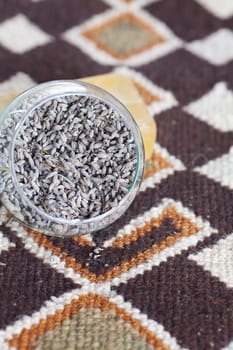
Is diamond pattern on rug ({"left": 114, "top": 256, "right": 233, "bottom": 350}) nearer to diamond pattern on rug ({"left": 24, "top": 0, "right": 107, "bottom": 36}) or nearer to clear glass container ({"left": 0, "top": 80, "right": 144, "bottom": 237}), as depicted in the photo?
clear glass container ({"left": 0, "top": 80, "right": 144, "bottom": 237})

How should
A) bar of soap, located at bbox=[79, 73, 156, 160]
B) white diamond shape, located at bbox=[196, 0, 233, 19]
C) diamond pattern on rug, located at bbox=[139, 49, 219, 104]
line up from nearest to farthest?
bar of soap, located at bbox=[79, 73, 156, 160]
diamond pattern on rug, located at bbox=[139, 49, 219, 104]
white diamond shape, located at bbox=[196, 0, 233, 19]

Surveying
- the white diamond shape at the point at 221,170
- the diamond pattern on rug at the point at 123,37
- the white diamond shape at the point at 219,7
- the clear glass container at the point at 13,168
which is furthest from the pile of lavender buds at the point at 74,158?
the white diamond shape at the point at 219,7

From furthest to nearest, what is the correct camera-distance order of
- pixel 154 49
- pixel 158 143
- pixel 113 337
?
1. pixel 154 49
2. pixel 158 143
3. pixel 113 337

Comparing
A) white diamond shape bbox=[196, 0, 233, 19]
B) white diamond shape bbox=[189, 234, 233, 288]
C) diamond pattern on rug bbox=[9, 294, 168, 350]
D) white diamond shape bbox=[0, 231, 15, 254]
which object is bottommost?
white diamond shape bbox=[0, 231, 15, 254]

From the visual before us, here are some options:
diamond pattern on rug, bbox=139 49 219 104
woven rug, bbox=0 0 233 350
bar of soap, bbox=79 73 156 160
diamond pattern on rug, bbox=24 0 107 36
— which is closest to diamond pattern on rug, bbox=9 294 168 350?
woven rug, bbox=0 0 233 350

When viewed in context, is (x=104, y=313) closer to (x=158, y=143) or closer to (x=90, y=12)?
(x=158, y=143)

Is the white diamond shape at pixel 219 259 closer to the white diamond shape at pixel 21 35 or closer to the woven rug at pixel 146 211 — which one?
the woven rug at pixel 146 211

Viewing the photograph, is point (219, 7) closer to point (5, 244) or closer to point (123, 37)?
point (123, 37)

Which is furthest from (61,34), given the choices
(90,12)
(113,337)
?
(113,337)
